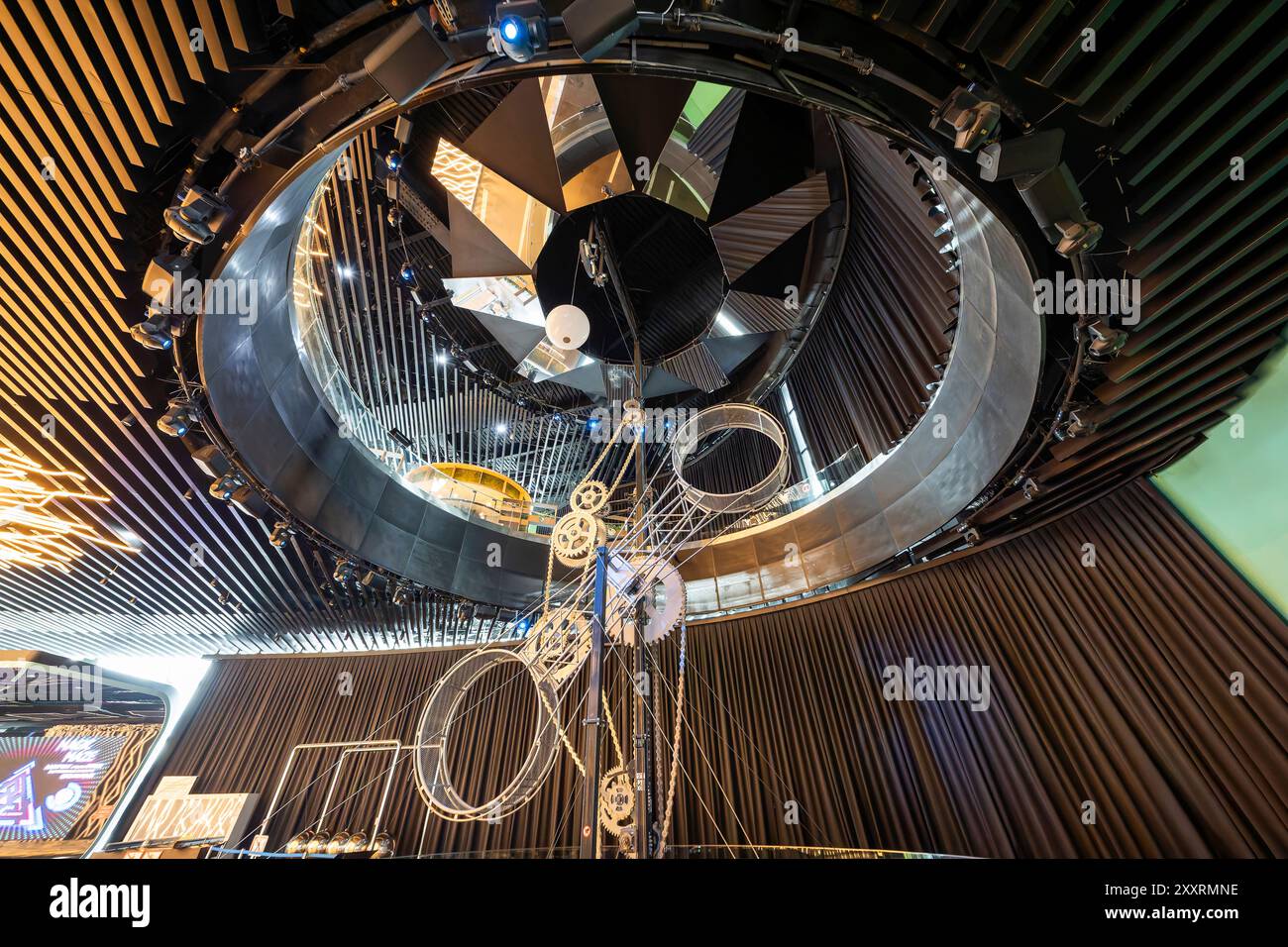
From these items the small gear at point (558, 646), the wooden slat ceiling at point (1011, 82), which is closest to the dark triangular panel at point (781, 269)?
the wooden slat ceiling at point (1011, 82)

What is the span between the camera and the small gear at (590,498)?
373 centimetres

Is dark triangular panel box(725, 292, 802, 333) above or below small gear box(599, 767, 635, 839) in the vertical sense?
above

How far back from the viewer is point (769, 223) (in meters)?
7.14

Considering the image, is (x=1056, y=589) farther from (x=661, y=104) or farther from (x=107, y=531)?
(x=107, y=531)

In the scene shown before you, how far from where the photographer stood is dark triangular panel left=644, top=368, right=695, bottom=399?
974 centimetres

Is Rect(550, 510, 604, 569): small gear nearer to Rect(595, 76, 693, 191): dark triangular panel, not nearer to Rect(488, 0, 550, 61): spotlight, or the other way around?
Rect(488, 0, 550, 61): spotlight

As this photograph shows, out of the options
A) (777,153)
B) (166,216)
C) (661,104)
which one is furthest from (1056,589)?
(166,216)

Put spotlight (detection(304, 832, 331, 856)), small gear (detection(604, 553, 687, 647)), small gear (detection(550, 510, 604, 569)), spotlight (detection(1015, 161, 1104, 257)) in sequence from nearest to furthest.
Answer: spotlight (detection(1015, 161, 1104, 257)) → small gear (detection(604, 553, 687, 647)) → small gear (detection(550, 510, 604, 569)) → spotlight (detection(304, 832, 331, 856))

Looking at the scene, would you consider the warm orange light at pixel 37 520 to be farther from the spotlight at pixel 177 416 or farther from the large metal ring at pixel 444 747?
the large metal ring at pixel 444 747

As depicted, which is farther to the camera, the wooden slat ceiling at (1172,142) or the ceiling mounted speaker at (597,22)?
the wooden slat ceiling at (1172,142)

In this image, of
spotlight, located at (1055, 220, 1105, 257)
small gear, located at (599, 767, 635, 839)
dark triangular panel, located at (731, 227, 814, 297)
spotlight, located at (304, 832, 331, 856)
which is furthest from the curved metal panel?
dark triangular panel, located at (731, 227, 814, 297)

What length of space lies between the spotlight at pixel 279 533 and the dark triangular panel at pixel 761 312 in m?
6.34

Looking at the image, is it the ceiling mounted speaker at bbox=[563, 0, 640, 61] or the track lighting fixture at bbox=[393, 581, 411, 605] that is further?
the track lighting fixture at bbox=[393, 581, 411, 605]

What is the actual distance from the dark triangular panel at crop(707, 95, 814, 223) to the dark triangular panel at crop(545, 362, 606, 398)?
10.6 feet
